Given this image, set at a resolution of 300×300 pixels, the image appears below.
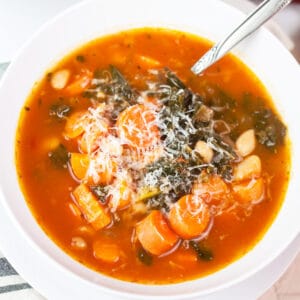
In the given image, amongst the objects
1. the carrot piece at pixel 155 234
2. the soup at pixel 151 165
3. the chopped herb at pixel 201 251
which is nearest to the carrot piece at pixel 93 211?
the soup at pixel 151 165

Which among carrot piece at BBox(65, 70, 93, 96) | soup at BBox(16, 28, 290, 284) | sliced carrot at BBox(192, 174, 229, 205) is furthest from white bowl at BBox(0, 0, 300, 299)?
sliced carrot at BBox(192, 174, 229, 205)

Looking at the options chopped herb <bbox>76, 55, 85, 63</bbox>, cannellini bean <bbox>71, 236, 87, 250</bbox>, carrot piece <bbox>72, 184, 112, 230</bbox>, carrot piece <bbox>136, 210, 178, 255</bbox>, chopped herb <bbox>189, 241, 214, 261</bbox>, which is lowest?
chopped herb <bbox>189, 241, 214, 261</bbox>

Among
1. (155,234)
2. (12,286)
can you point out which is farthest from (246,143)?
(12,286)

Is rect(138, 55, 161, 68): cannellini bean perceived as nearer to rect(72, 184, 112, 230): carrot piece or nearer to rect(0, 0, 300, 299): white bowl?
rect(0, 0, 300, 299): white bowl

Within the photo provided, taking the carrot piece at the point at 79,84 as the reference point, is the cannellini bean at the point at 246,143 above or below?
below

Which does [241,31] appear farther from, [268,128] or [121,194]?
[121,194]

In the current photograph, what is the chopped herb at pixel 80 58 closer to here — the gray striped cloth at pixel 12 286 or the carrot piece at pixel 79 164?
the carrot piece at pixel 79 164
